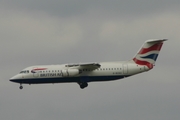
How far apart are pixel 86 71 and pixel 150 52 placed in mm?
7682

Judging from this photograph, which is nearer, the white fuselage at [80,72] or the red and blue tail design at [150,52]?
the white fuselage at [80,72]

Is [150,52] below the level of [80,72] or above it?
above

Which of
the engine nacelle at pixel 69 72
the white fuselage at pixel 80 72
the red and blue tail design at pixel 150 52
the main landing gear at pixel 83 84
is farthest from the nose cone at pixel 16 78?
the red and blue tail design at pixel 150 52

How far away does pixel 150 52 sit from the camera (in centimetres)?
9969

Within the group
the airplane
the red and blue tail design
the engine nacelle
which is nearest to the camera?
the engine nacelle

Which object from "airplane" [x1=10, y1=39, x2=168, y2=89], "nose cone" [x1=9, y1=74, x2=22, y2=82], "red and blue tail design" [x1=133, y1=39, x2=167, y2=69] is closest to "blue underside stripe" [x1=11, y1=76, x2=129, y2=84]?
"airplane" [x1=10, y1=39, x2=168, y2=89]

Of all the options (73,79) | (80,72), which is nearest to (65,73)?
(73,79)

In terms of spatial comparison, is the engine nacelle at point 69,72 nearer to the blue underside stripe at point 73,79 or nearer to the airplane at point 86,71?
the airplane at point 86,71

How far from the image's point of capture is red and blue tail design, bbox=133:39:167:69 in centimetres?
9931

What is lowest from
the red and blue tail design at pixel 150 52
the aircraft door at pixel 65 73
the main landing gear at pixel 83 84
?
the main landing gear at pixel 83 84

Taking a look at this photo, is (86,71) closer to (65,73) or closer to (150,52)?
(65,73)

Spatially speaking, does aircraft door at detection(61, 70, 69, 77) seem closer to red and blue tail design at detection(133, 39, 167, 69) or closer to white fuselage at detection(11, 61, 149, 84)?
white fuselage at detection(11, 61, 149, 84)

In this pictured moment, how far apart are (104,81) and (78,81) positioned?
2.95 meters

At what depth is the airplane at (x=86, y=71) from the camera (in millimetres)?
97875
